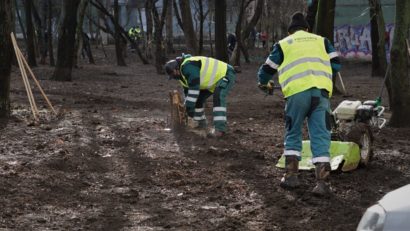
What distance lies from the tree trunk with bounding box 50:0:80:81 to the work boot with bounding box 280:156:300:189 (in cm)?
1277

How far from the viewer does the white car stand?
10.8 ft

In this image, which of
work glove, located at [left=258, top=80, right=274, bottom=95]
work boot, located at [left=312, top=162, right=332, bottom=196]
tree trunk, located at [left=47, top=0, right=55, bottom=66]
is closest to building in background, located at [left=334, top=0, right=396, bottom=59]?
tree trunk, located at [left=47, top=0, right=55, bottom=66]

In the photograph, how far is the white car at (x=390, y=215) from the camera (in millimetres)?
3295

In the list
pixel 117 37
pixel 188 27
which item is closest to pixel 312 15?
pixel 188 27

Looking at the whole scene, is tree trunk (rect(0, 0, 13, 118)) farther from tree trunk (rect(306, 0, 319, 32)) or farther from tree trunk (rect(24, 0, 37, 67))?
tree trunk (rect(24, 0, 37, 67))

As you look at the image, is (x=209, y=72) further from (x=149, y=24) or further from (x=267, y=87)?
(x=149, y=24)

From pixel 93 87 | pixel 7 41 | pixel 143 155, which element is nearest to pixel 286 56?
pixel 143 155

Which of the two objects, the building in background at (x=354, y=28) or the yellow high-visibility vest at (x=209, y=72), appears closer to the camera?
the yellow high-visibility vest at (x=209, y=72)

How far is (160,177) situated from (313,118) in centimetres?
195

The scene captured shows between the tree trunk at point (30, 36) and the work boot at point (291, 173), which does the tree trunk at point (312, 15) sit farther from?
the work boot at point (291, 173)

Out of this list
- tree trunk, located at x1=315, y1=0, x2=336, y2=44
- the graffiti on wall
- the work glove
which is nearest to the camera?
the work glove

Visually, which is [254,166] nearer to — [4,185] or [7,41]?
[4,185]

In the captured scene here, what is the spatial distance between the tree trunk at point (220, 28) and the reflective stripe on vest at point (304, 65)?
1499 cm

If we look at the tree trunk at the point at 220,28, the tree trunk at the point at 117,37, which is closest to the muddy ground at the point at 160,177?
the tree trunk at the point at 220,28
